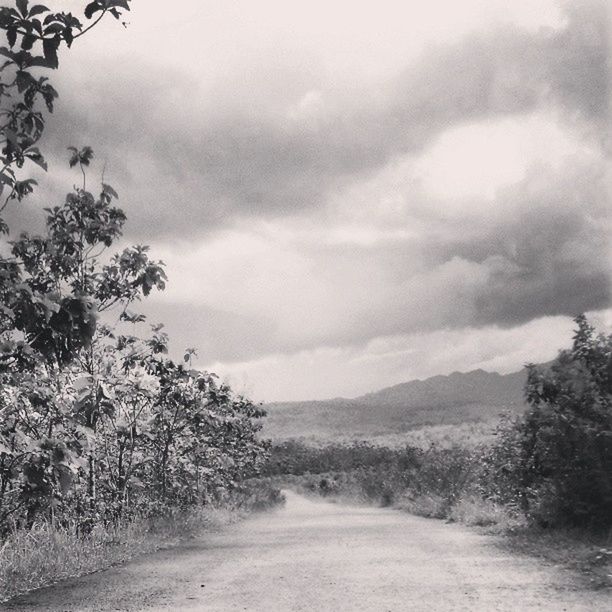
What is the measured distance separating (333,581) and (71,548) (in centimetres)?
407

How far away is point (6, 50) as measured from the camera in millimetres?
3938

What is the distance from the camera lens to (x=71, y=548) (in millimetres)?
9852

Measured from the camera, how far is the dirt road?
6.89m

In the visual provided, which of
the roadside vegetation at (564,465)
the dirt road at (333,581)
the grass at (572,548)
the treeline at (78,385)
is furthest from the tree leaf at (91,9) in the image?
the roadside vegetation at (564,465)

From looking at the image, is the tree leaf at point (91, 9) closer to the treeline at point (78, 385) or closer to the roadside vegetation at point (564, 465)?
the treeline at point (78, 385)

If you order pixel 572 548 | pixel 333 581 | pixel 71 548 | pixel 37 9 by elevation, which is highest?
pixel 37 9

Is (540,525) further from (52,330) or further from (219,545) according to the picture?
(52,330)

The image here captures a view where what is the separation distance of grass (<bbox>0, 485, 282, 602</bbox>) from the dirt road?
1.26 ft

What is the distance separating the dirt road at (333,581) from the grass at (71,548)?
1.26 ft

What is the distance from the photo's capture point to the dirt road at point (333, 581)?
271 inches

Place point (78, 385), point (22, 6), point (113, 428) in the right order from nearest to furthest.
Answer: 1. point (22, 6)
2. point (78, 385)
3. point (113, 428)

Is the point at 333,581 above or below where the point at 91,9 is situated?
below

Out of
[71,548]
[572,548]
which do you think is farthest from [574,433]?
[71,548]

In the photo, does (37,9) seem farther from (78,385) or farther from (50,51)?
(78,385)
